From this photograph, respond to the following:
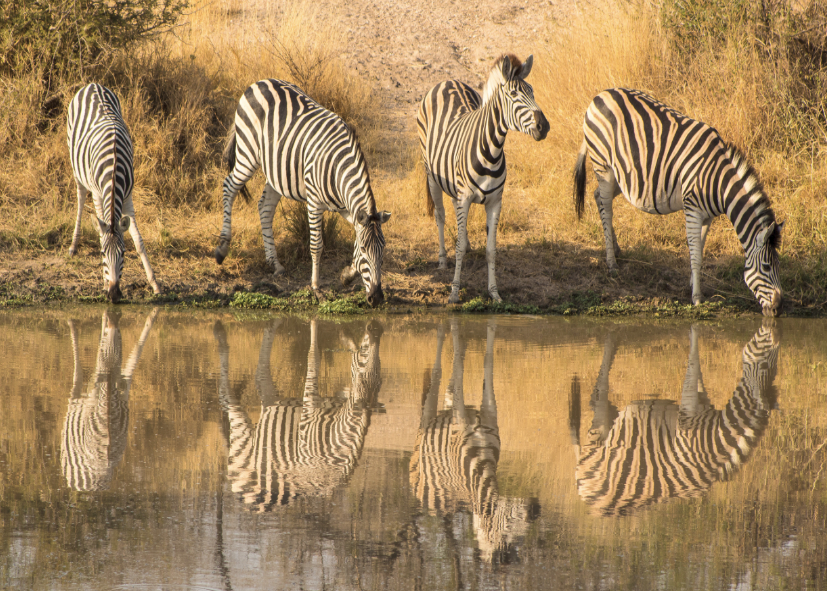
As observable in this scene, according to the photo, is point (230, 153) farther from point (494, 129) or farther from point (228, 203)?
point (494, 129)

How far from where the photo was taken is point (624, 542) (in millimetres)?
3496

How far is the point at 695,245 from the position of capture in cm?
869

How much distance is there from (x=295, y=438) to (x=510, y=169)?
27.0ft

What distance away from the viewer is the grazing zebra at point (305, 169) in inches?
328

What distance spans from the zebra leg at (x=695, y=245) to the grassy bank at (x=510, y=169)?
0.24 m

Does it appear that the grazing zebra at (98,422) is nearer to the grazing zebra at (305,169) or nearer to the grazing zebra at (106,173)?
the grazing zebra at (106,173)

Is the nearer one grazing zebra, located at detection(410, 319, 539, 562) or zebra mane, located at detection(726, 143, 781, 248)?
grazing zebra, located at detection(410, 319, 539, 562)

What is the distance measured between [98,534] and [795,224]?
8809 mm

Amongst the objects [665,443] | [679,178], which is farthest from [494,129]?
[665,443]

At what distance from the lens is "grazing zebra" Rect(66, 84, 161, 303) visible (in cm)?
831

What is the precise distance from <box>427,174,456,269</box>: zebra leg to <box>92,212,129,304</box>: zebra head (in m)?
3.51

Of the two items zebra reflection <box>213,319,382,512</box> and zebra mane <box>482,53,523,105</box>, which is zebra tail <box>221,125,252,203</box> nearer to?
zebra mane <box>482,53,523,105</box>

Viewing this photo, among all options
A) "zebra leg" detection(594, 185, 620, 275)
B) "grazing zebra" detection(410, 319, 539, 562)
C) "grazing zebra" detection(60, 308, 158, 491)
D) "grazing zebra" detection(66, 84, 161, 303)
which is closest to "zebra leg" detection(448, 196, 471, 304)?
"zebra leg" detection(594, 185, 620, 275)

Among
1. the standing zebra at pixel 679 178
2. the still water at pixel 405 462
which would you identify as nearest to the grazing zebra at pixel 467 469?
the still water at pixel 405 462
